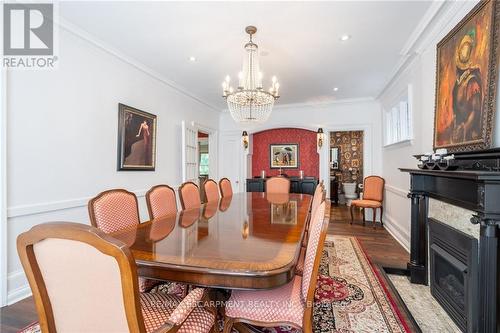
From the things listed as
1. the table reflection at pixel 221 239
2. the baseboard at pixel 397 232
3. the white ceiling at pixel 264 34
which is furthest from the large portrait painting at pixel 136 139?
the baseboard at pixel 397 232

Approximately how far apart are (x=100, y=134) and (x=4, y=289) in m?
1.69

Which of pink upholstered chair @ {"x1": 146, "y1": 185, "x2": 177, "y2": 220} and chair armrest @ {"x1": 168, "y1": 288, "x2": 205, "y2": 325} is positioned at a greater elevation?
pink upholstered chair @ {"x1": 146, "y1": 185, "x2": 177, "y2": 220}

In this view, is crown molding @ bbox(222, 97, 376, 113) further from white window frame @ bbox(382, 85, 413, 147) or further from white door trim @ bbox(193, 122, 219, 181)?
white door trim @ bbox(193, 122, 219, 181)

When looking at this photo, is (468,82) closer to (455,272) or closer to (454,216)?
(454,216)

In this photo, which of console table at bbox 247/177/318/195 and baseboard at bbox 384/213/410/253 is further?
console table at bbox 247/177/318/195

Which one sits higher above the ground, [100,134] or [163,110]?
[163,110]

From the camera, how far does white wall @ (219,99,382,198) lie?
16.7ft

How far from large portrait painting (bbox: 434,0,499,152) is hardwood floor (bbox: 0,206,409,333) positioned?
1.50 metres

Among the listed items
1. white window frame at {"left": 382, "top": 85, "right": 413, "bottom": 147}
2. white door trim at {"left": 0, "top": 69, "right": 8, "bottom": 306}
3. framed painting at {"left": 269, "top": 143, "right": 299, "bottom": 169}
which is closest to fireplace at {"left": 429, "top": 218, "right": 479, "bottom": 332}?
white window frame at {"left": 382, "top": 85, "right": 413, "bottom": 147}

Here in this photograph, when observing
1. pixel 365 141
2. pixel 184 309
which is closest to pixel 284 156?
pixel 365 141

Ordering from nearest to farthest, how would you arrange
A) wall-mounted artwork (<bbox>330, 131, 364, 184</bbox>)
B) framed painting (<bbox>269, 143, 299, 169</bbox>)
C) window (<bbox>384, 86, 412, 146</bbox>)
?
window (<bbox>384, 86, 412, 146</bbox>), framed painting (<bbox>269, 143, 299, 169</bbox>), wall-mounted artwork (<bbox>330, 131, 364, 184</bbox>)

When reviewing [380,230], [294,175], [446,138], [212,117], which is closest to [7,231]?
[446,138]

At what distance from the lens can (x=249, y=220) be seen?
6.39 feet

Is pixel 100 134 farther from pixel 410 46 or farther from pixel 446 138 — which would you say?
pixel 410 46
